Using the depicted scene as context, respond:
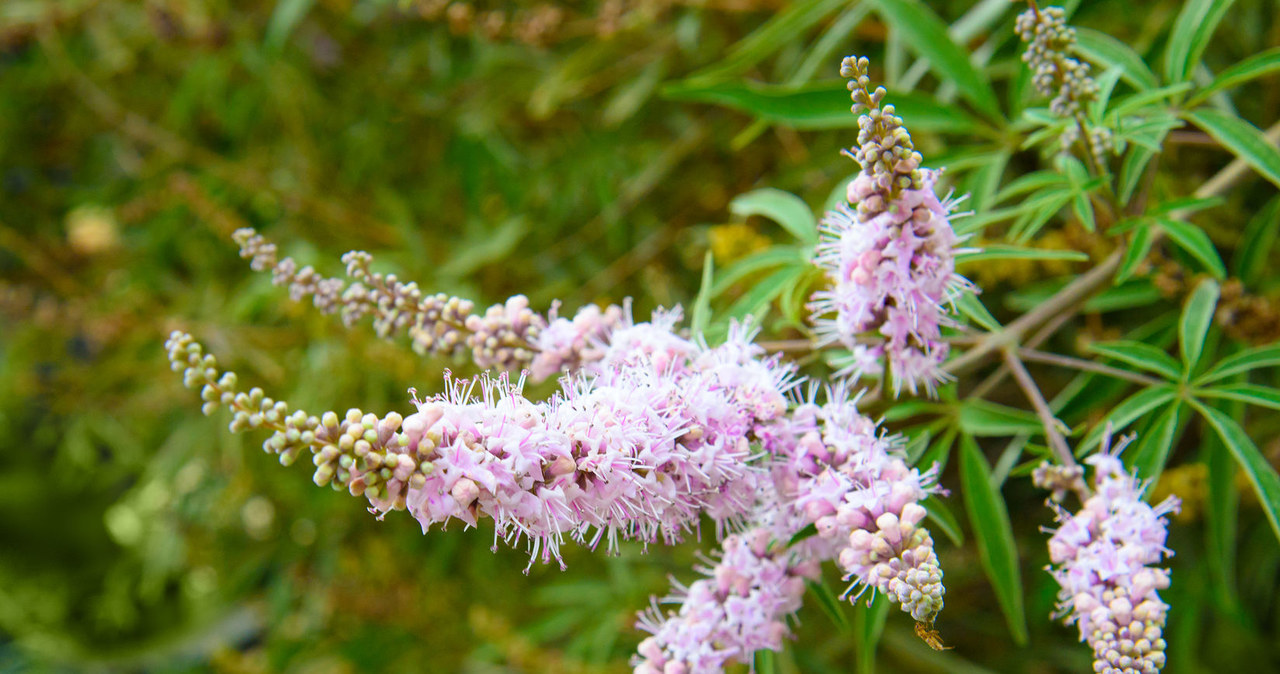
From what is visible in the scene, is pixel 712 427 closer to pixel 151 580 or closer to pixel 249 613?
pixel 151 580

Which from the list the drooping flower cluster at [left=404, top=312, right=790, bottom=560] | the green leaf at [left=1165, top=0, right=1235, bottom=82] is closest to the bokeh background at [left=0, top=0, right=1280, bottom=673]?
the green leaf at [left=1165, top=0, right=1235, bottom=82]

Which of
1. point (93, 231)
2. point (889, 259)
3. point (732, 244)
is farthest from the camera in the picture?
point (93, 231)

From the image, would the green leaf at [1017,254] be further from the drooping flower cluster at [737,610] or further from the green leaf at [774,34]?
the green leaf at [774,34]

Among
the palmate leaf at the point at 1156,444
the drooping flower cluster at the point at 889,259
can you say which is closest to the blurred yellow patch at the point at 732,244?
the drooping flower cluster at the point at 889,259

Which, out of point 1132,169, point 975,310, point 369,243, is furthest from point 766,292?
point 369,243

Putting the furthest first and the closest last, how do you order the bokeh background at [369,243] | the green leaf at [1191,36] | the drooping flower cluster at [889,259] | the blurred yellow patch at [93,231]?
the blurred yellow patch at [93,231] → the bokeh background at [369,243] → the green leaf at [1191,36] → the drooping flower cluster at [889,259]

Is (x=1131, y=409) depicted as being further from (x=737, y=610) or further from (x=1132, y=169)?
(x=737, y=610)

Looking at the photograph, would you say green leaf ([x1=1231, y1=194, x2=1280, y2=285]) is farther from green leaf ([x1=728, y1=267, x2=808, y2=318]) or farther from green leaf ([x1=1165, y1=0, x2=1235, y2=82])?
green leaf ([x1=728, y1=267, x2=808, y2=318])
